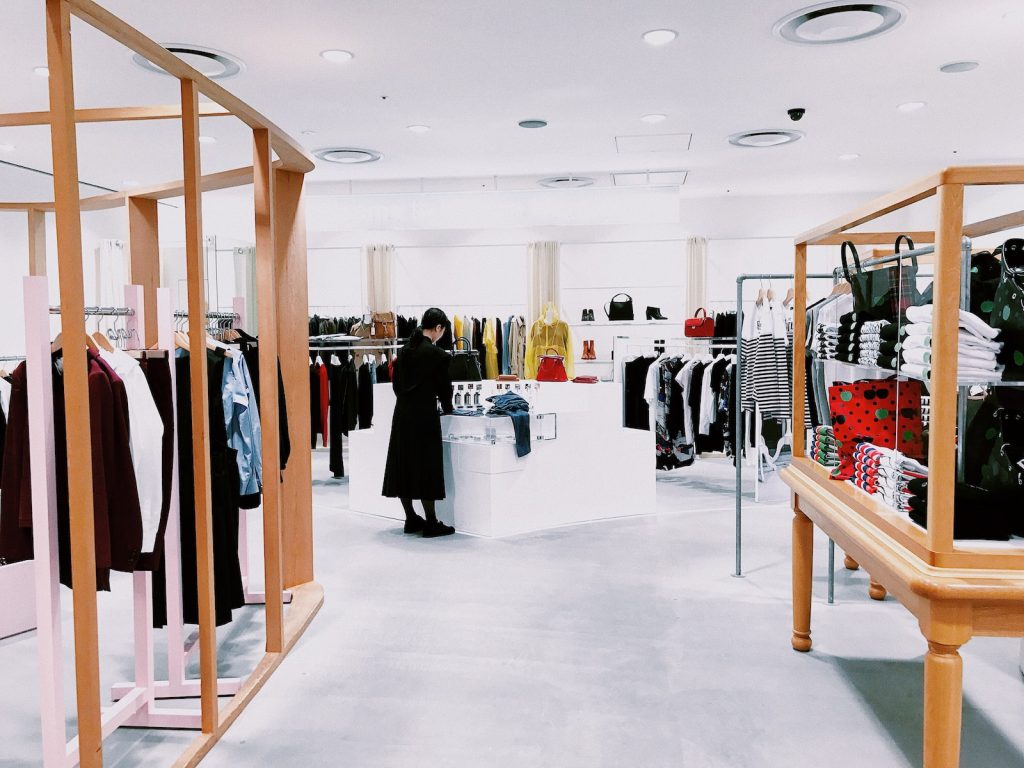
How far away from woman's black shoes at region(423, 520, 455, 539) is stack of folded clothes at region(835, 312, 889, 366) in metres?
3.13

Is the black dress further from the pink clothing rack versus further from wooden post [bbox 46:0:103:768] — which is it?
wooden post [bbox 46:0:103:768]

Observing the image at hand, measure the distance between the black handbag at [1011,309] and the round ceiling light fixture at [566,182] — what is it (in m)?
6.76

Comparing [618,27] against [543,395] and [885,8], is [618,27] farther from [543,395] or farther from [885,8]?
[543,395]

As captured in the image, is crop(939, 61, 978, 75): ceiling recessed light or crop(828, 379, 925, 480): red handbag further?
crop(939, 61, 978, 75): ceiling recessed light

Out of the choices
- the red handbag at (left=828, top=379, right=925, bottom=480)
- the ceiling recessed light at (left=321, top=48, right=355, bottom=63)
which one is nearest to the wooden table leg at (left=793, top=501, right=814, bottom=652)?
the red handbag at (left=828, top=379, right=925, bottom=480)

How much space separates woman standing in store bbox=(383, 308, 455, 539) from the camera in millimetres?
5371

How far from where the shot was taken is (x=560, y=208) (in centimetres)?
866

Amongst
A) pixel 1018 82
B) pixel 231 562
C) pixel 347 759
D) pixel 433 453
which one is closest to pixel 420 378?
pixel 433 453

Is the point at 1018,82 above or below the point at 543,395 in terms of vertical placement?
above

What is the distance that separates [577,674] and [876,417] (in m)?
1.51

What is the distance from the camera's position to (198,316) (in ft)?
8.15

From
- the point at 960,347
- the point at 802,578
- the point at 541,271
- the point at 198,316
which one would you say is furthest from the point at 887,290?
the point at 541,271

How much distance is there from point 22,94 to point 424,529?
429 cm

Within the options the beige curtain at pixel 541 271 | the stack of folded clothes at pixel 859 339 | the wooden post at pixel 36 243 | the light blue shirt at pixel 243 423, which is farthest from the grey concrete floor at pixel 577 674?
the beige curtain at pixel 541 271
